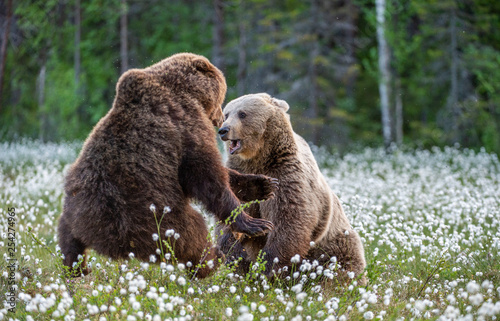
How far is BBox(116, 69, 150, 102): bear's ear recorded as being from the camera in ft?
12.4

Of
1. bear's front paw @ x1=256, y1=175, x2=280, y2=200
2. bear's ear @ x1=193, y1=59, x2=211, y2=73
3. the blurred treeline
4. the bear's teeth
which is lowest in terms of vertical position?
the blurred treeline

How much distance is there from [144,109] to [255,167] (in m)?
1.28

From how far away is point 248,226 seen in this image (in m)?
3.71

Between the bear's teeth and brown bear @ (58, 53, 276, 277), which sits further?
the bear's teeth

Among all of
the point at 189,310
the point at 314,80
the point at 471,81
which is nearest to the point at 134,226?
the point at 189,310

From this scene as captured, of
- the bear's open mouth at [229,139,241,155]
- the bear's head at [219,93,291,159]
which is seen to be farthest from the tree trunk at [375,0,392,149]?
the bear's open mouth at [229,139,241,155]

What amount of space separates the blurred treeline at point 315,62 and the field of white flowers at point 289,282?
5273 mm

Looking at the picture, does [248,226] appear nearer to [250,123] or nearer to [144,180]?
[144,180]

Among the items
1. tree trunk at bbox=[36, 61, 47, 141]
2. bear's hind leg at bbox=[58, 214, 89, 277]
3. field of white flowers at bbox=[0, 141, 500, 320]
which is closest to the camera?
field of white flowers at bbox=[0, 141, 500, 320]

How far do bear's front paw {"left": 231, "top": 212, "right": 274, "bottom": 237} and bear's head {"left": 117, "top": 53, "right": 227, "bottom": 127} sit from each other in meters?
0.96

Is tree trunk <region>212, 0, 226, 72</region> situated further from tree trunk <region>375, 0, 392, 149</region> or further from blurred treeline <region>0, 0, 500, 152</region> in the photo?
tree trunk <region>375, 0, 392, 149</region>

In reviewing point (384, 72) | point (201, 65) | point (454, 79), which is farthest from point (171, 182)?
point (384, 72)

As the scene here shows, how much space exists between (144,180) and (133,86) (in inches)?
29.4

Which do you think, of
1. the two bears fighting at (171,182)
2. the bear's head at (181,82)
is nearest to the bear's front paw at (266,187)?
the two bears fighting at (171,182)
